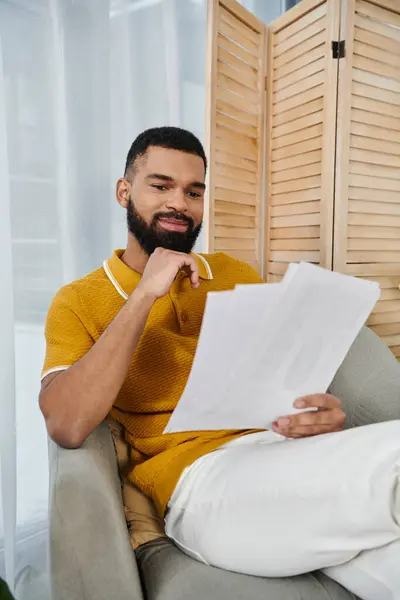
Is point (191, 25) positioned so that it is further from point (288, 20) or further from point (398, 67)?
point (398, 67)

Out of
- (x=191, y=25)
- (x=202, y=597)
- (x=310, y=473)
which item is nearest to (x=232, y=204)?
(x=191, y=25)

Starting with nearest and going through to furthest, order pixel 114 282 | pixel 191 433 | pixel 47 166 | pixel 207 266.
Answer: pixel 191 433 → pixel 114 282 → pixel 207 266 → pixel 47 166

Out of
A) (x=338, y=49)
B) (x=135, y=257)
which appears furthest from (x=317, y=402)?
(x=338, y=49)

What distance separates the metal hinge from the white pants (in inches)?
51.3

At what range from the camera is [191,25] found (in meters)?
1.79

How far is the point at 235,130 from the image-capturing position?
5.68 ft

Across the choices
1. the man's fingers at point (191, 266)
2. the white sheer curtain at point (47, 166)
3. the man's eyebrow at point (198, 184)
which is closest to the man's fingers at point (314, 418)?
the man's fingers at point (191, 266)

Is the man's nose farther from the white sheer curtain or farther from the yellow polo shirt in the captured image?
the white sheer curtain

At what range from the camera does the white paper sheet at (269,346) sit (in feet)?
2.32

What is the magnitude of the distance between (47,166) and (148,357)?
719 millimetres

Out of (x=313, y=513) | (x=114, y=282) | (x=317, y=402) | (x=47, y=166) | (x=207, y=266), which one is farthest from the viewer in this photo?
(x=47, y=166)

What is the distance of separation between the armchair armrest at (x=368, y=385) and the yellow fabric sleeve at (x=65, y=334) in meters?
0.59

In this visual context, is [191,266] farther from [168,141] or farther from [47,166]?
[47,166]

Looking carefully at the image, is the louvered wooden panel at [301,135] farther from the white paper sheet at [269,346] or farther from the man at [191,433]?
the white paper sheet at [269,346]
